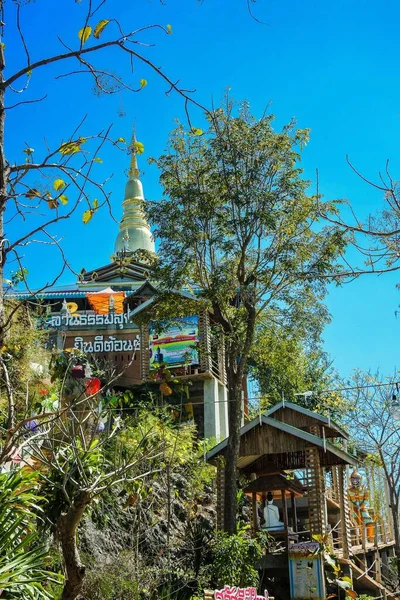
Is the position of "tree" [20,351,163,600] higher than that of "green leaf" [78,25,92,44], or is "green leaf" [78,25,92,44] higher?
"green leaf" [78,25,92,44]

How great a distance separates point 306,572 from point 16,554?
29.2ft

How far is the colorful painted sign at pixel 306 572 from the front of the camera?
49.8 ft

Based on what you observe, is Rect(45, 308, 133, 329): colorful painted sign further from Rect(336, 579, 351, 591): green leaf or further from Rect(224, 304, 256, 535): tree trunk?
Rect(336, 579, 351, 591): green leaf

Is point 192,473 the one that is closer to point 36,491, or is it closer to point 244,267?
point 244,267

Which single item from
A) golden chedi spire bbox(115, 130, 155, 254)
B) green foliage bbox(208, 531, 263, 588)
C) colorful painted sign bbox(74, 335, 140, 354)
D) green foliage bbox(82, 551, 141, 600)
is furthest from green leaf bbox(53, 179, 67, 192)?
golden chedi spire bbox(115, 130, 155, 254)

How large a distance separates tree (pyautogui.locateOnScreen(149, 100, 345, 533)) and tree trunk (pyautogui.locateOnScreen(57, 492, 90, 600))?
839 centimetres

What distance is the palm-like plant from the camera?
25.2 ft

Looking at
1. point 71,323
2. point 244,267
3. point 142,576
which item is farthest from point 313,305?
point 71,323

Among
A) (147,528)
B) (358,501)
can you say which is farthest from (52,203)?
(358,501)

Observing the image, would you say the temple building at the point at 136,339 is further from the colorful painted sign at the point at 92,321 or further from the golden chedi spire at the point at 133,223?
the golden chedi spire at the point at 133,223

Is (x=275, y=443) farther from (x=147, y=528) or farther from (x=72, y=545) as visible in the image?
(x=72, y=545)

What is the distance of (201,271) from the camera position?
18094mm

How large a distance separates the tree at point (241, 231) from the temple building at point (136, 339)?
286cm

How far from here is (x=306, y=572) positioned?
1544 cm
